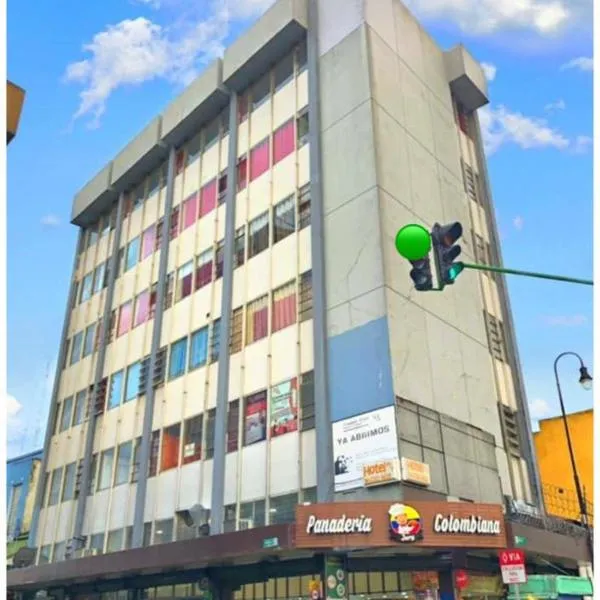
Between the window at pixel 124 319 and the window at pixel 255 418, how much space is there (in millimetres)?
A: 11247

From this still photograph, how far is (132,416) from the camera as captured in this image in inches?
1118

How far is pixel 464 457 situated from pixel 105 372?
61.8 ft

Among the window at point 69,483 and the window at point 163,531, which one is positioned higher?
the window at point 69,483

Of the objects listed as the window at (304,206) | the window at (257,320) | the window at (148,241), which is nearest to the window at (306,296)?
the window at (257,320)

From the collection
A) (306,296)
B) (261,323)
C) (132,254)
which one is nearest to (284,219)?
(306,296)

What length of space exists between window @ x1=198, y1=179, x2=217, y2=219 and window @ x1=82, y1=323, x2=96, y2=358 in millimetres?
10120

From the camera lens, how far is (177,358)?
27.2 m

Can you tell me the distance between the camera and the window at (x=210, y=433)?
A: 76.7ft

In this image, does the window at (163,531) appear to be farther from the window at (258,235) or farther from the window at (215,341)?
the window at (258,235)

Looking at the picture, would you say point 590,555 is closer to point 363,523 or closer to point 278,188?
point 363,523

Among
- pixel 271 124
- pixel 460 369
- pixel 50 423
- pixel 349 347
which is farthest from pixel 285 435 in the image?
pixel 50 423

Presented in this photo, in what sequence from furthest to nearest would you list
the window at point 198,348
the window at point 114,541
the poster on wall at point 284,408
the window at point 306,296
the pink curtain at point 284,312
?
1. the window at point 198,348
2. the window at point 114,541
3. the pink curtain at point 284,312
4. the window at point 306,296
5. the poster on wall at point 284,408

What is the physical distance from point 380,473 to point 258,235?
11.5 metres

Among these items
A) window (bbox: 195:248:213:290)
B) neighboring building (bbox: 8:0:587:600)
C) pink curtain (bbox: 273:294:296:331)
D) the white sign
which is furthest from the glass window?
the white sign
